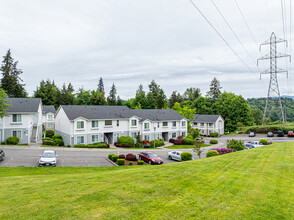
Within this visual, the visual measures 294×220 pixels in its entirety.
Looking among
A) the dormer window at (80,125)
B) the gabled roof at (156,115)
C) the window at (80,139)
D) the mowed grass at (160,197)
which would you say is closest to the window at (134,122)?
the gabled roof at (156,115)

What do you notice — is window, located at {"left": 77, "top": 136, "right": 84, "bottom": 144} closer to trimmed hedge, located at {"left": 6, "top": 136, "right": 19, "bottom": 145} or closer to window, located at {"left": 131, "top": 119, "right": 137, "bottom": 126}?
trimmed hedge, located at {"left": 6, "top": 136, "right": 19, "bottom": 145}

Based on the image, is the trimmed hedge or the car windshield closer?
the car windshield

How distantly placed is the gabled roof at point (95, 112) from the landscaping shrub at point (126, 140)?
4.75 m

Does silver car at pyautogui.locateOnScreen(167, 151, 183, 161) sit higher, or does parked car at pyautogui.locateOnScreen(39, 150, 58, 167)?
parked car at pyautogui.locateOnScreen(39, 150, 58, 167)

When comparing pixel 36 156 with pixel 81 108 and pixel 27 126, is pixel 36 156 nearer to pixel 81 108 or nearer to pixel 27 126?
pixel 27 126

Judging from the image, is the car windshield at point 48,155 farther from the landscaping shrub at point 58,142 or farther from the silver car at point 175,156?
the landscaping shrub at point 58,142

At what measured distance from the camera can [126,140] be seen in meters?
43.1

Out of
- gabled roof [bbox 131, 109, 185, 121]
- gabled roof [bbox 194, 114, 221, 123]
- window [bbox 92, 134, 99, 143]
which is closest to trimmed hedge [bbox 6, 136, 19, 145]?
window [bbox 92, 134, 99, 143]

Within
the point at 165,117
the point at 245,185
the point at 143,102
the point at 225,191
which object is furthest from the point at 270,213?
the point at 143,102

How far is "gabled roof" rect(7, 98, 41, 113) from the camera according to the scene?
3697cm

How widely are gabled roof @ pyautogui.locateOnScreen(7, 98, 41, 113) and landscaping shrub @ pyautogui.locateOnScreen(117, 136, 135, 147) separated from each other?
1663 centimetres

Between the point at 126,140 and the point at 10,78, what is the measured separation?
43.5 meters

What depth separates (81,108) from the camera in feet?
147

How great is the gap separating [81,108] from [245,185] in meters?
39.8
